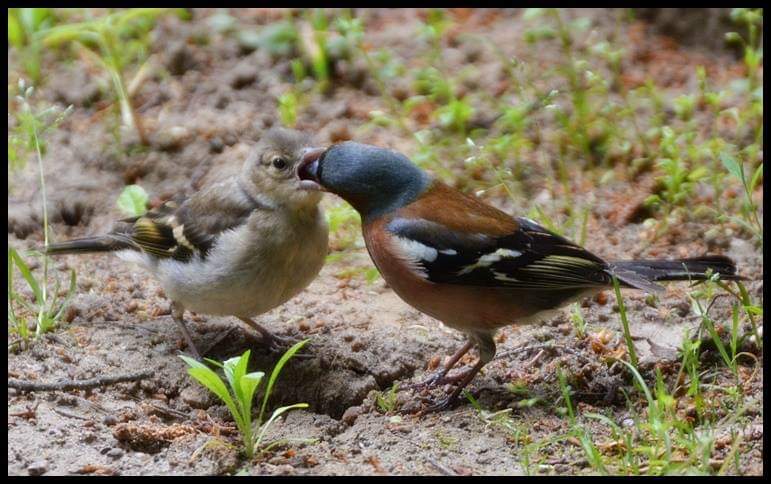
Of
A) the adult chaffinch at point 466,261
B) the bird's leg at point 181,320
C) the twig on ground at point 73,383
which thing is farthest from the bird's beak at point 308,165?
the twig on ground at point 73,383

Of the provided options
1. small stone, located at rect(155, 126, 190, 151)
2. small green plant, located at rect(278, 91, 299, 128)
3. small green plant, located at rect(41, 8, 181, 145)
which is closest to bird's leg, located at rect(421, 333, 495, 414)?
small green plant, located at rect(278, 91, 299, 128)

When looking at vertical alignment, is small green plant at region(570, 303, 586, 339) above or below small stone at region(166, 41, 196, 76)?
below

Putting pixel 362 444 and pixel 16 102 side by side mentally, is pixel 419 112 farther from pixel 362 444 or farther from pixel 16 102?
pixel 362 444

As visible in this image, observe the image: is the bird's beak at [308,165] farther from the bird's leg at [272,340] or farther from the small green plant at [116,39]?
the small green plant at [116,39]

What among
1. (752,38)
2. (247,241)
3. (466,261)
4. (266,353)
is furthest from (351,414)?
(752,38)

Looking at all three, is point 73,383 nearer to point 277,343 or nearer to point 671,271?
point 277,343

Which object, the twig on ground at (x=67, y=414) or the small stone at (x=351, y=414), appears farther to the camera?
the small stone at (x=351, y=414)

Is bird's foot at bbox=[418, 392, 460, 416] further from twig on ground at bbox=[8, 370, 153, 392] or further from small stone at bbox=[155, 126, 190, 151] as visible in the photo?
small stone at bbox=[155, 126, 190, 151]
